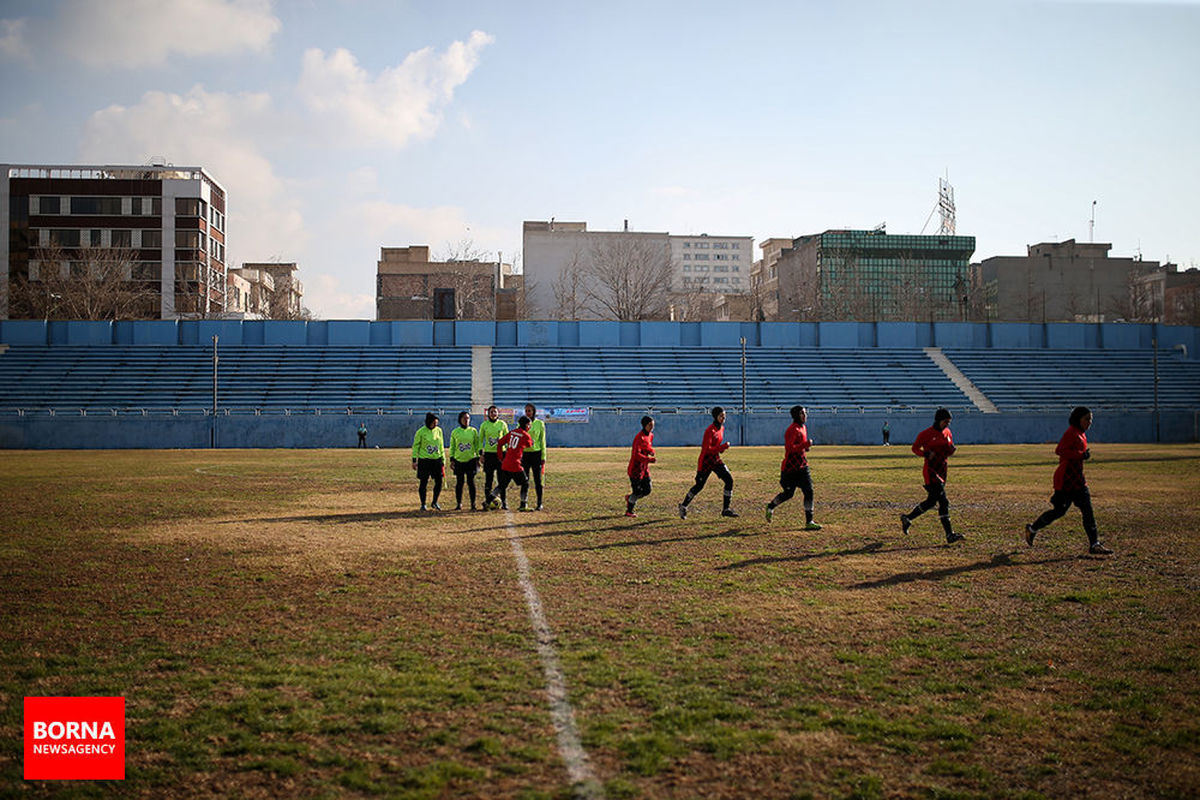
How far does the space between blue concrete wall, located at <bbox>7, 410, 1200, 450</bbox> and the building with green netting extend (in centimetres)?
6567

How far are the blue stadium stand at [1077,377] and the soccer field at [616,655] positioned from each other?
39.3 meters

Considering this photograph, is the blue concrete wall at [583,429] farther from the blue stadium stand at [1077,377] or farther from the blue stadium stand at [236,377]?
the blue stadium stand at [1077,377]

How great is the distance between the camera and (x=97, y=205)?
94500 millimetres

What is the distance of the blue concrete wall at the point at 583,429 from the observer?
4228 centimetres

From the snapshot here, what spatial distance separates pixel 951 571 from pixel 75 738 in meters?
9.03

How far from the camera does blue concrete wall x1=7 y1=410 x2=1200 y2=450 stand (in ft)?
139

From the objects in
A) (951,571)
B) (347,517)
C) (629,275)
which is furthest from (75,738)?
(629,275)

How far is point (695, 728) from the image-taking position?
5.54 meters

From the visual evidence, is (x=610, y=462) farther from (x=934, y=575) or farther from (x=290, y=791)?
(x=290, y=791)

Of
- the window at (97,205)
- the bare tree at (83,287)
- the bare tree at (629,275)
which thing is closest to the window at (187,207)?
the window at (97,205)

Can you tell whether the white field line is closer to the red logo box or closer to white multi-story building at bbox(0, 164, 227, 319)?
the red logo box

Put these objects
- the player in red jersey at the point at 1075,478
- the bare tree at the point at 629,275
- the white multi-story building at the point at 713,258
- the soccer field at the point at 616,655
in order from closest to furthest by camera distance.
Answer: the soccer field at the point at 616,655
the player in red jersey at the point at 1075,478
the bare tree at the point at 629,275
the white multi-story building at the point at 713,258

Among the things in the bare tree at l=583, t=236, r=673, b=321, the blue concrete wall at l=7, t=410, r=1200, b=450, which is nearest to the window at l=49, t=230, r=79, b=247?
the bare tree at l=583, t=236, r=673, b=321

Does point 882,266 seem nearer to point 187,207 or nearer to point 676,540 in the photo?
point 187,207
